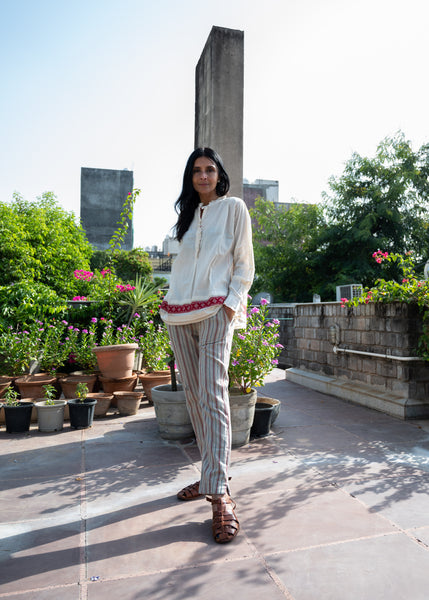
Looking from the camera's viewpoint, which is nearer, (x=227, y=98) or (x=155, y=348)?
(x=227, y=98)

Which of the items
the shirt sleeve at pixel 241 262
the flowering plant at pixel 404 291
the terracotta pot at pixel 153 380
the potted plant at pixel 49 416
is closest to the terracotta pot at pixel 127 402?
the terracotta pot at pixel 153 380

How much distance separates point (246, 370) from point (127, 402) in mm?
1468

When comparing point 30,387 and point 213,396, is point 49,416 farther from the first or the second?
point 213,396

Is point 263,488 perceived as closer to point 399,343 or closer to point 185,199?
point 185,199

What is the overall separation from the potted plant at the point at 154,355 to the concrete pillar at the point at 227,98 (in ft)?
7.06

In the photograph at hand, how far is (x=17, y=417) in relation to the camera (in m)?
3.72

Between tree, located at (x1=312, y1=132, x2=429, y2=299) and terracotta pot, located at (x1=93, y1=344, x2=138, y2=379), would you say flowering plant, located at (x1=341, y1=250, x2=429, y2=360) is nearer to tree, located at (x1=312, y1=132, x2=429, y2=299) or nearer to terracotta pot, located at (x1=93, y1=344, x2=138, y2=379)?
terracotta pot, located at (x1=93, y1=344, x2=138, y2=379)

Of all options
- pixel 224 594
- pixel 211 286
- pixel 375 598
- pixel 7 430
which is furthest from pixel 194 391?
pixel 7 430

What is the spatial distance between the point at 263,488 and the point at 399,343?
2667mm

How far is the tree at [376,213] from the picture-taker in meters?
19.3

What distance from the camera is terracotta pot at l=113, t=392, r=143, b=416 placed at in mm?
4387

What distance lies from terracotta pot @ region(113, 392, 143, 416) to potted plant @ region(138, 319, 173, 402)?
431 mm

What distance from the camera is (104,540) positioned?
6.30 ft

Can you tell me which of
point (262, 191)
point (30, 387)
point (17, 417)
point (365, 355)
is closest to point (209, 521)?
point (17, 417)
